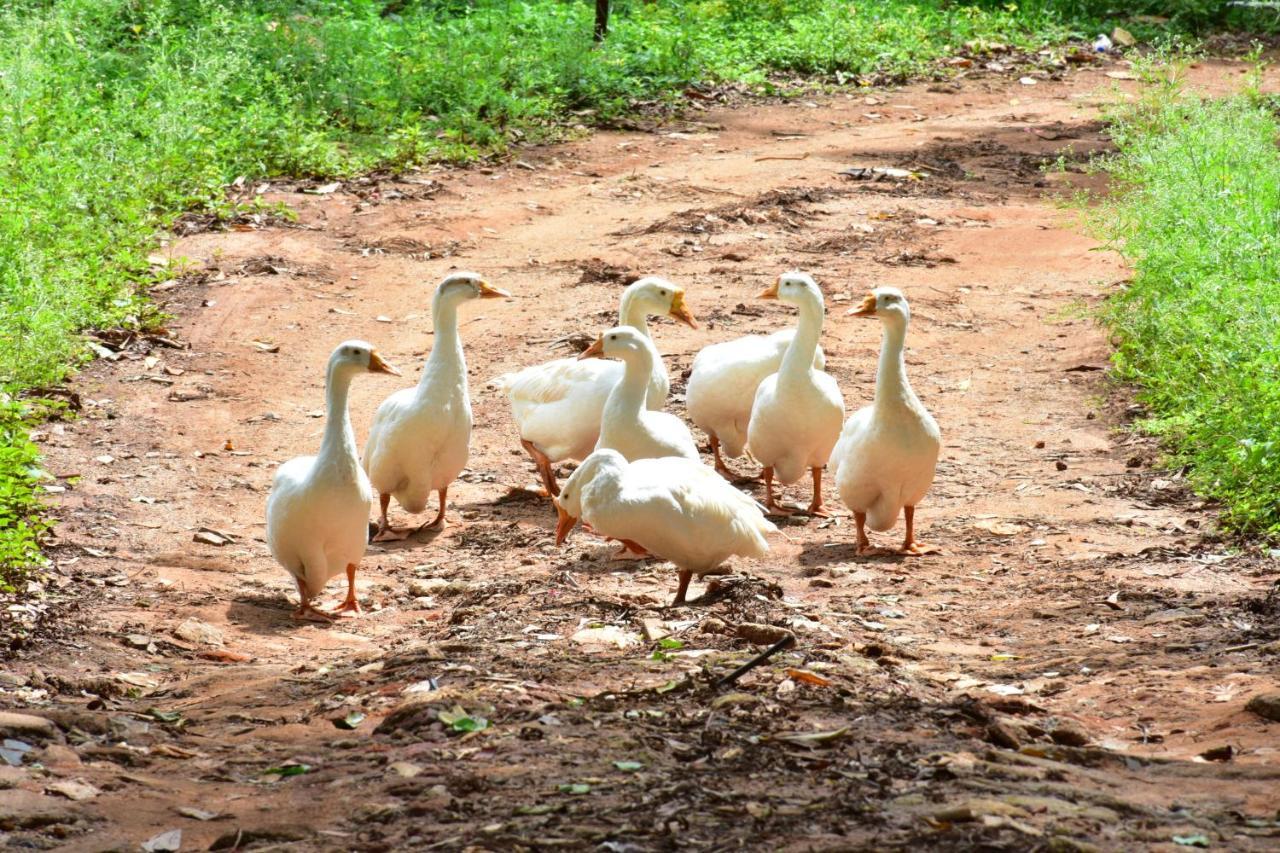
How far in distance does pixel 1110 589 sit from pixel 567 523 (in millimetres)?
2475

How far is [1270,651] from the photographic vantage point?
17.6 ft

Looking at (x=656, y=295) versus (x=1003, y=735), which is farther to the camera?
(x=656, y=295)

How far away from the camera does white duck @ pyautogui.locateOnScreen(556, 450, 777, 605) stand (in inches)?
239

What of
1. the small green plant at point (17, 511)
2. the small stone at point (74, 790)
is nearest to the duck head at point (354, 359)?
the small green plant at point (17, 511)

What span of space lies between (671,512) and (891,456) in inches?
63.3

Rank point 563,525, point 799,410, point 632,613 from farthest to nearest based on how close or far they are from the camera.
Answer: point 799,410, point 563,525, point 632,613

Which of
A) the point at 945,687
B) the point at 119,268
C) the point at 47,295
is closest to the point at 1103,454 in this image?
the point at 945,687

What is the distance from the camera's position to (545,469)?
8305 millimetres

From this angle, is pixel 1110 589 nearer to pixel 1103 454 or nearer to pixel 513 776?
pixel 1103 454

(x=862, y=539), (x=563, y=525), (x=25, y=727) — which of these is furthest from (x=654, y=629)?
(x=25, y=727)

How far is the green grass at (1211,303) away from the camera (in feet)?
23.6

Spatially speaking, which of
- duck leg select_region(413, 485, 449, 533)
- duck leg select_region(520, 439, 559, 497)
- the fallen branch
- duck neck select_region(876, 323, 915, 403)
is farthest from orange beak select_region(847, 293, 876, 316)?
the fallen branch

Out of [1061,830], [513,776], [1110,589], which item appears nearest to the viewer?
[1061,830]

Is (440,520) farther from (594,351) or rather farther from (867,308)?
(867,308)
